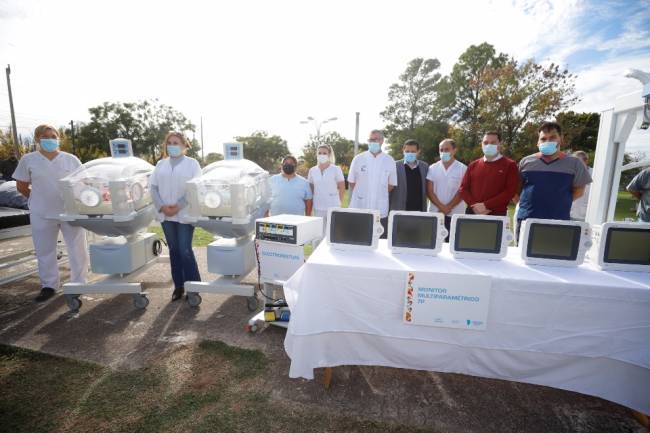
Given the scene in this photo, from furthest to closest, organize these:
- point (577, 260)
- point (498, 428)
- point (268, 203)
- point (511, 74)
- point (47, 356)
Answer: point (511, 74) < point (268, 203) < point (47, 356) < point (577, 260) < point (498, 428)

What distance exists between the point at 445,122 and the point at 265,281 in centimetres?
2817

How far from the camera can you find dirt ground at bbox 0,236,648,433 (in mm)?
2082

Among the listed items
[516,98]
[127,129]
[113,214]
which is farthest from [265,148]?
[113,214]

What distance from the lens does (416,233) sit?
2.39m

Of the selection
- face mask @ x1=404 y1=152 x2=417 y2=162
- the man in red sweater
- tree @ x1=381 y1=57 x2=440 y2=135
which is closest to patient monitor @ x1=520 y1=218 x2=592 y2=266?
the man in red sweater

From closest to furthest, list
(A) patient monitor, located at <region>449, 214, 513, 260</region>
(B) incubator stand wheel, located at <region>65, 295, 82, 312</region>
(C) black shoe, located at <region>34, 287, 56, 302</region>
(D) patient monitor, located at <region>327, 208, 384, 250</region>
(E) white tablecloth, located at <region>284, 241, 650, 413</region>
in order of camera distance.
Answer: (E) white tablecloth, located at <region>284, 241, 650, 413</region>
(A) patient monitor, located at <region>449, 214, 513, 260</region>
(D) patient monitor, located at <region>327, 208, 384, 250</region>
(B) incubator stand wheel, located at <region>65, 295, 82, 312</region>
(C) black shoe, located at <region>34, 287, 56, 302</region>

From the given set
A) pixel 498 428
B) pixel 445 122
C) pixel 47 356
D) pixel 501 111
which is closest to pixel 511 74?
pixel 501 111

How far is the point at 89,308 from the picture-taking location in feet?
11.9

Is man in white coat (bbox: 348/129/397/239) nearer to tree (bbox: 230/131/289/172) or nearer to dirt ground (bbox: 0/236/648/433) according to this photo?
dirt ground (bbox: 0/236/648/433)

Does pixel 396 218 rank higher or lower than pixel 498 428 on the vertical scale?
higher

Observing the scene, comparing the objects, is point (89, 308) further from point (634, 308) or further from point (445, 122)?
point (445, 122)

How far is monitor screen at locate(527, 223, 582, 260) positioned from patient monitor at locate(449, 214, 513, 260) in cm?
16

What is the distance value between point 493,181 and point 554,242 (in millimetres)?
1350

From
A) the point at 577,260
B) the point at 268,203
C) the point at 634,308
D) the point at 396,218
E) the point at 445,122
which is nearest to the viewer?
the point at 634,308
